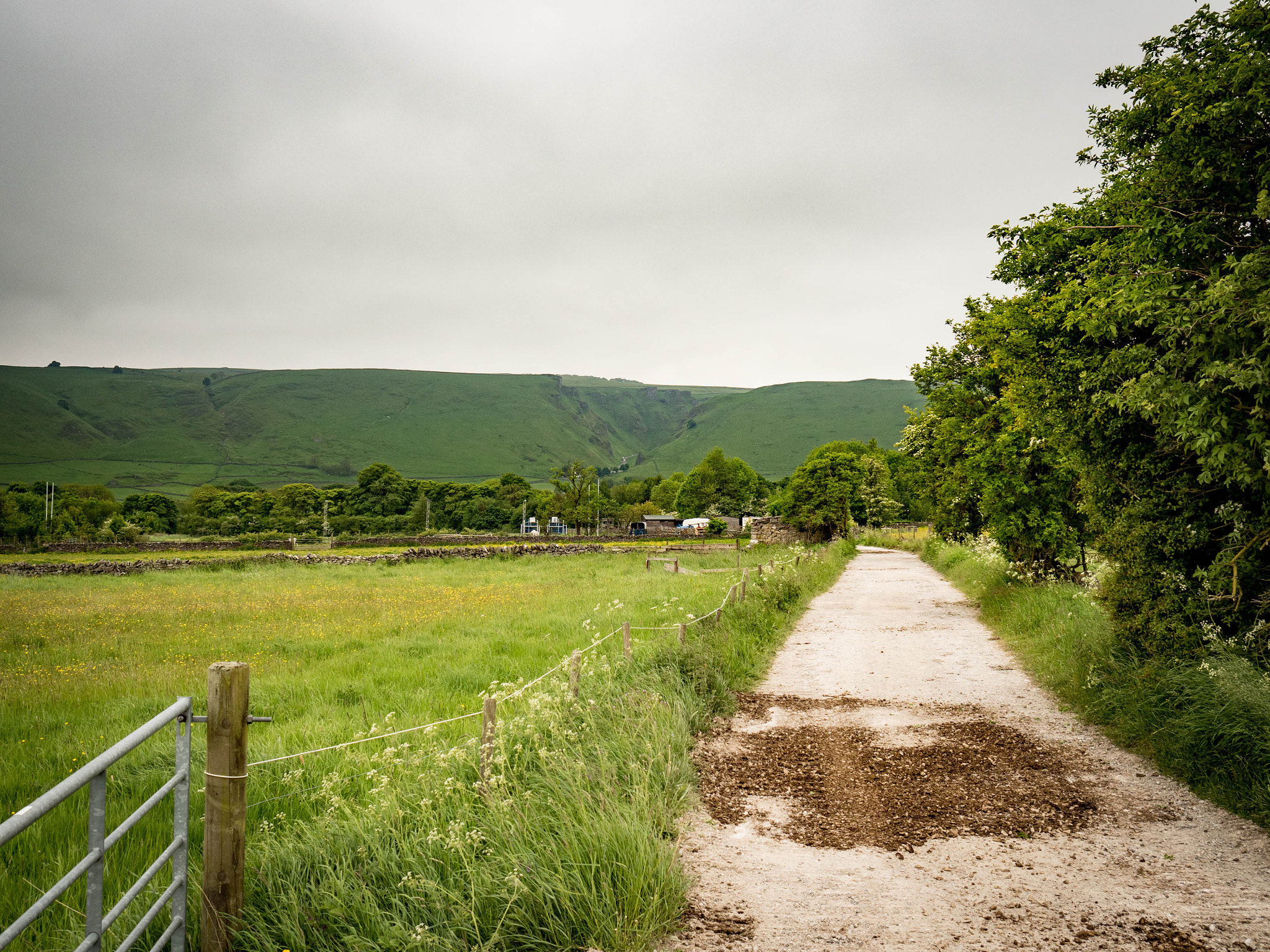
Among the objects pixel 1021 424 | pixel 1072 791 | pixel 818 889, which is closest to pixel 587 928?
pixel 818 889

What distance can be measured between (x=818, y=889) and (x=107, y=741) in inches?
327

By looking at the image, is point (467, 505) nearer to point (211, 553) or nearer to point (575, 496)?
point (575, 496)

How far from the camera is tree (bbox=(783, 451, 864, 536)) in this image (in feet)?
180

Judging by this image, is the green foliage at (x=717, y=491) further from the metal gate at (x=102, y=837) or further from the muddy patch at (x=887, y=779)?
the metal gate at (x=102, y=837)

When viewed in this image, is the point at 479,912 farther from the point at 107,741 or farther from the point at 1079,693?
the point at 1079,693

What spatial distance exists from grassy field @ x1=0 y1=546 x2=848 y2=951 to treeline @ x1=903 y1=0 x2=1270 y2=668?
5121mm

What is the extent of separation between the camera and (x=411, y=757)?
19.3 ft

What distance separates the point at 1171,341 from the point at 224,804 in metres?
7.59

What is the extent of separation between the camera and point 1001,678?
1096cm

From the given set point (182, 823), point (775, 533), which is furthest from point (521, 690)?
point (775, 533)

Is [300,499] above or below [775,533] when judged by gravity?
above

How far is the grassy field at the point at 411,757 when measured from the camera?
13.5ft

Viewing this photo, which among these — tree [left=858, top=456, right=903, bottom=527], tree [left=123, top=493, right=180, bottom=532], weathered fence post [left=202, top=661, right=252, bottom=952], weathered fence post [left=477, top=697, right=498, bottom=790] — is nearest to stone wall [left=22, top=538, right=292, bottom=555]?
tree [left=123, top=493, right=180, bottom=532]

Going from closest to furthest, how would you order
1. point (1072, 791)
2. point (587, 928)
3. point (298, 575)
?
1. point (587, 928)
2. point (1072, 791)
3. point (298, 575)
